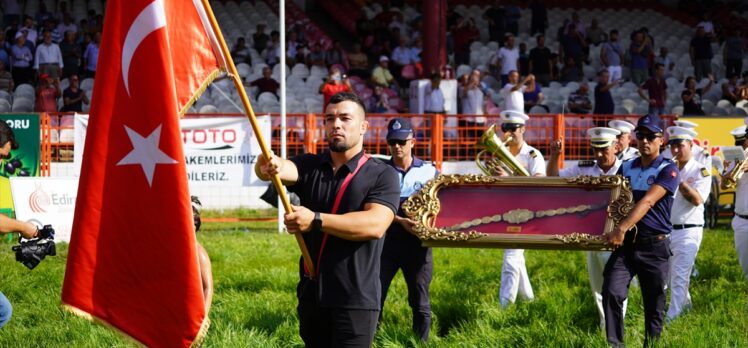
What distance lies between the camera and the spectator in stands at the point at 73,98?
19.6m

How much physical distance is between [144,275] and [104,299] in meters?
0.24

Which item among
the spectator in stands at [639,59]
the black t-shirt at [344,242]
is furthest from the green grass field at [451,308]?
the spectator in stands at [639,59]

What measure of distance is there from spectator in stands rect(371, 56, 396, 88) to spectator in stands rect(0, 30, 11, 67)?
7.33 meters

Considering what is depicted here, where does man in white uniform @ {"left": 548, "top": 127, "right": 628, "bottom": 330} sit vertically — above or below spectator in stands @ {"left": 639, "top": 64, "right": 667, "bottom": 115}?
below

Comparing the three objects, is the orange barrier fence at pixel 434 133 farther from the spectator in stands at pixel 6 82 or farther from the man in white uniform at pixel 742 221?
the man in white uniform at pixel 742 221

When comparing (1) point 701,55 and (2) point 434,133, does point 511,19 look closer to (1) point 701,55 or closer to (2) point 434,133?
(1) point 701,55

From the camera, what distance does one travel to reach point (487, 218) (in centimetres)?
896

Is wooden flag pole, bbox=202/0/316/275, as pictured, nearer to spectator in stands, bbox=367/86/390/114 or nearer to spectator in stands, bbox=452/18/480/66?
spectator in stands, bbox=367/86/390/114

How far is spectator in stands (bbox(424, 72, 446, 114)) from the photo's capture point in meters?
20.4

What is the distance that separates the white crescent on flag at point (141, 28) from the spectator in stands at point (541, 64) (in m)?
20.0

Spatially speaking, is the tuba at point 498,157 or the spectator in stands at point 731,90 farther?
the spectator in stands at point 731,90

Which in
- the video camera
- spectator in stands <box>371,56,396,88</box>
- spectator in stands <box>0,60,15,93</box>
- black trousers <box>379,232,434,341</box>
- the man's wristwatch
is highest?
spectator in stands <box>371,56,396,88</box>

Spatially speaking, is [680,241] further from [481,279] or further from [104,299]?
[104,299]

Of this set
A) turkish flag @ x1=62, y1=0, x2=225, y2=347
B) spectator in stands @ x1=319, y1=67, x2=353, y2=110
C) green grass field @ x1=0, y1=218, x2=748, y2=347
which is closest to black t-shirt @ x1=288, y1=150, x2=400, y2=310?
turkish flag @ x1=62, y1=0, x2=225, y2=347
